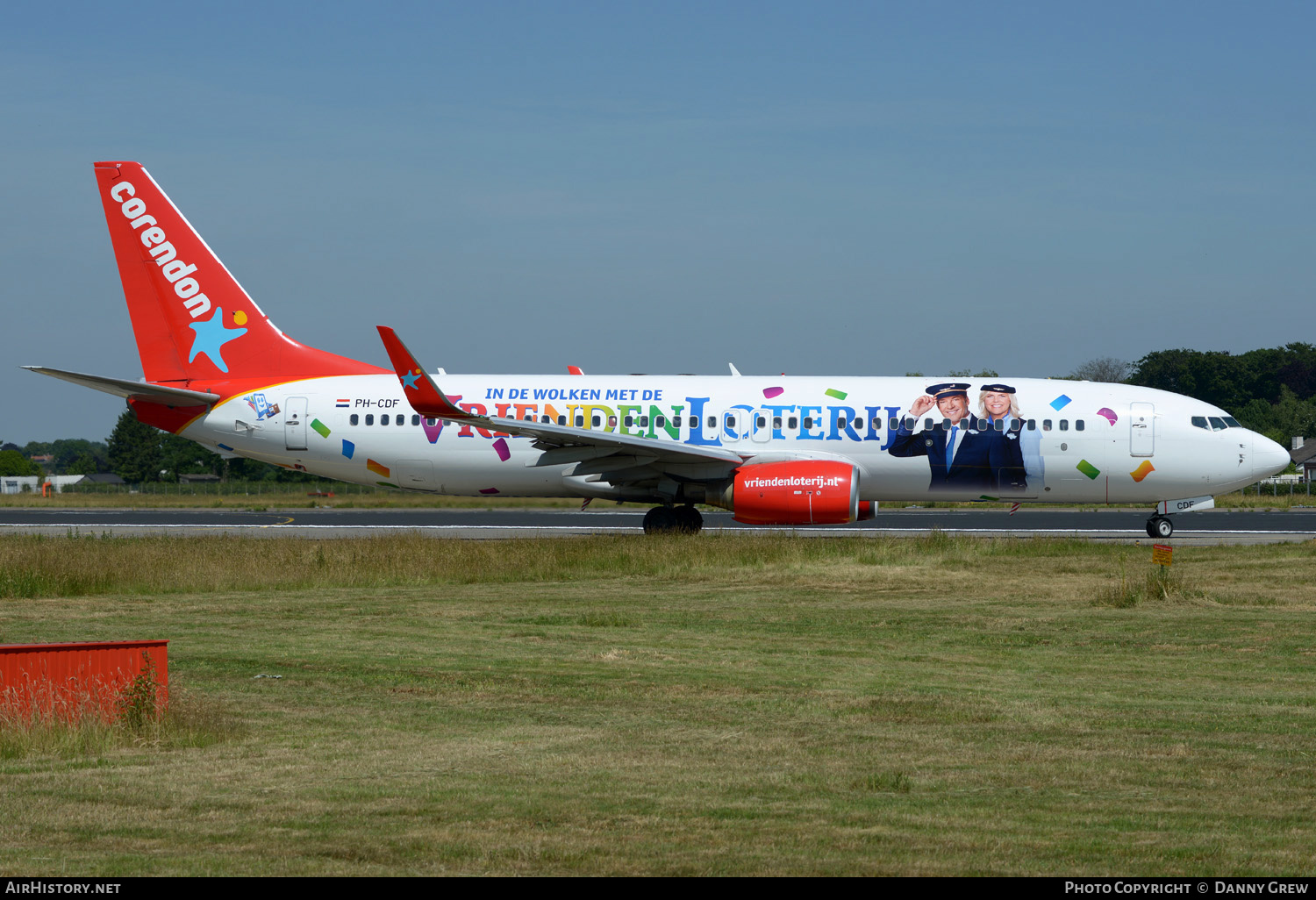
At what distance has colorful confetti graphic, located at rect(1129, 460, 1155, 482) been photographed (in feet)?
88.0

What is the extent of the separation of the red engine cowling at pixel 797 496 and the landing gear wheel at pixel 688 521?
2.08 meters

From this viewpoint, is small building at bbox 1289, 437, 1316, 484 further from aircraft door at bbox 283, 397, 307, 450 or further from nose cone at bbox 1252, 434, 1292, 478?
aircraft door at bbox 283, 397, 307, 450

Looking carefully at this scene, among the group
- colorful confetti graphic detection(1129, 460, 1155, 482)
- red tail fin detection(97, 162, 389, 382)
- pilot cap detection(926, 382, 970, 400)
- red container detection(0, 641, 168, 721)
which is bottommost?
red container detection(0, 641, 168, 721)

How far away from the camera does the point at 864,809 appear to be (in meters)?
6.83

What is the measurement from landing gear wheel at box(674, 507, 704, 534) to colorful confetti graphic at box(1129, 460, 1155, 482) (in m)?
8.98

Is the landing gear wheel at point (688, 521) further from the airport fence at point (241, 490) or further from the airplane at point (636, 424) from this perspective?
the airport fence at point (241, 490)

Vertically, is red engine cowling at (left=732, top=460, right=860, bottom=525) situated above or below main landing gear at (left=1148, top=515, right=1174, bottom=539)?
above

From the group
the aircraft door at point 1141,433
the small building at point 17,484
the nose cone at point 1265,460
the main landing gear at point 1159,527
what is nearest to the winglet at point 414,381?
the aircraft door at point 1141,433

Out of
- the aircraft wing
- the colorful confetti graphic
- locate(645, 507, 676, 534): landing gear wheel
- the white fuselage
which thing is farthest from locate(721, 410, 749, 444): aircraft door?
the colorful confetti graphic

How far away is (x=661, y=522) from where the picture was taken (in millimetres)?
26844

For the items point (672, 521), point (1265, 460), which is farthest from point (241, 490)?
point (1265, 460)

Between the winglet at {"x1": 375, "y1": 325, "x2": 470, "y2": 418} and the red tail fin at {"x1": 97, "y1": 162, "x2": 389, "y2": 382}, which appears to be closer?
the winglet at {"x1": 375, "y1": 325, "x2": 470, "y2": 418}

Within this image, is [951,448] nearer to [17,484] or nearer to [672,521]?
[672,521]

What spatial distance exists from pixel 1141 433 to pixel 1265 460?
263cm
